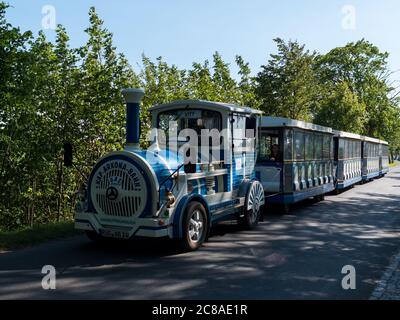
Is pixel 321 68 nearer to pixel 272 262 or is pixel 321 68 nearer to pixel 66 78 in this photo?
pixel 66 78

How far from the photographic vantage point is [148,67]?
19.7m

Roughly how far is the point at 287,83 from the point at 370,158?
14.3 meters

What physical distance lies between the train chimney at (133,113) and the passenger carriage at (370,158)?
20198mm

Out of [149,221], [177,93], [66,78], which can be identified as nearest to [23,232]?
[149,221]

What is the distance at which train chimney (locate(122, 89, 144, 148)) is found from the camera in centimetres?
762

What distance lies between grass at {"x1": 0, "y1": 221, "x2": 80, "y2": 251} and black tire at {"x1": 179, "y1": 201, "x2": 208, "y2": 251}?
2.81m

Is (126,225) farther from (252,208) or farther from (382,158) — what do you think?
(382,158)

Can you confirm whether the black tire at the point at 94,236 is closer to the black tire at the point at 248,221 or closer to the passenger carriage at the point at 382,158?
the black tire at the point at 248,221

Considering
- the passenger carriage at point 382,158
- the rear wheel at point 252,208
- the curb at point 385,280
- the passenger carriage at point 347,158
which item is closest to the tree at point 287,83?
the passenger carriage at point 382,158

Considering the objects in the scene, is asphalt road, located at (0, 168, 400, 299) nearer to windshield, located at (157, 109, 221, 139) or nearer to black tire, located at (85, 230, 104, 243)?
black tire, located at (85, 230, 104, 243)

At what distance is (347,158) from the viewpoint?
20.7m

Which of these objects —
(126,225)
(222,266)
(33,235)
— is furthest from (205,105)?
(33,235)

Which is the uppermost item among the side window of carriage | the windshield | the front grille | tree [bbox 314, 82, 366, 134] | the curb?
tree [bbox 314, 82, 366, 134]

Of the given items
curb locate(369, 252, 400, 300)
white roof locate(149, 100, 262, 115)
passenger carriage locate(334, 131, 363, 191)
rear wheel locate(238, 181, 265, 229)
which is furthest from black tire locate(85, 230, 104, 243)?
passenger carriage locate(334, 131, 363, 191)
